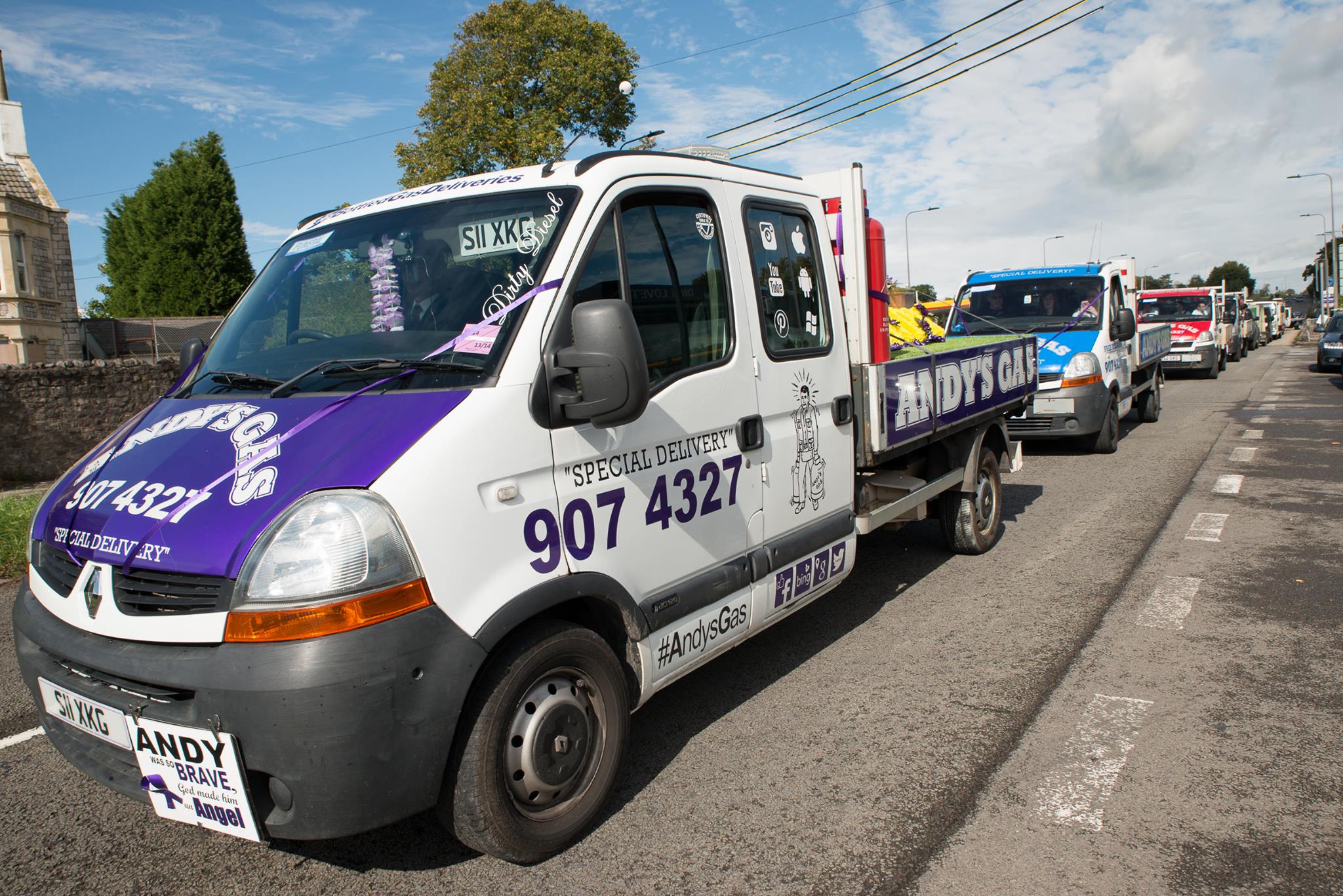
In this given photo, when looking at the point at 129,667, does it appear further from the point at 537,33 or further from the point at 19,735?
the point at 537,33

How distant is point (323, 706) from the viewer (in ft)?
7.69

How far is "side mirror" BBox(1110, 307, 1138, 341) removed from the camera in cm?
1102

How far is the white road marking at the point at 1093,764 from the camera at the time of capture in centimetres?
318

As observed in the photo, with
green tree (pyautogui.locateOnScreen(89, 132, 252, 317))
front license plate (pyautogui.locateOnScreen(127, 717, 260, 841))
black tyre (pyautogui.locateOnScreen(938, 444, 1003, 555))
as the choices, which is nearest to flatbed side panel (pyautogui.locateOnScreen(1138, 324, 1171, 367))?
black tyre (pyautogui.locateOnScreen(938, 444, 1003, 555))

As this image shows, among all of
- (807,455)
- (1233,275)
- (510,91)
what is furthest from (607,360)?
(1233,275)

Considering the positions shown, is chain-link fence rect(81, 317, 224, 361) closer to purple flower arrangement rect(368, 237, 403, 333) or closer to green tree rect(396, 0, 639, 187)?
green tree rect(396, 0, 639, 187)

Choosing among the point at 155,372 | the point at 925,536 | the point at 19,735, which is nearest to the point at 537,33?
the point at 155,372

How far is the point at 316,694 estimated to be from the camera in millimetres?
2338

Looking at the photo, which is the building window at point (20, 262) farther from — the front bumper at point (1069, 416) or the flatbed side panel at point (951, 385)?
the flatbed side panel at point (951, 385)

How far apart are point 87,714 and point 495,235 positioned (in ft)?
6.35

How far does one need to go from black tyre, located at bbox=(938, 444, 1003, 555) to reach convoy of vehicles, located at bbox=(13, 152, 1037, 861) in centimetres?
237

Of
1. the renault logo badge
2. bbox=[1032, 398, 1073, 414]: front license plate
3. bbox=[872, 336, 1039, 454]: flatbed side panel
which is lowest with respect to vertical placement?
bbox=[1032, 398, 1073, 414]: front license plate

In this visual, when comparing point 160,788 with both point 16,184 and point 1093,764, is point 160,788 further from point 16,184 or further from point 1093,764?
point 16,184

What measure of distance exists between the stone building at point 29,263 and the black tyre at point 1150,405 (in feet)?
88.3
